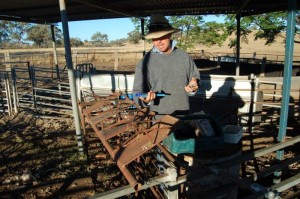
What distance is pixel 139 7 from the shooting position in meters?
9.46

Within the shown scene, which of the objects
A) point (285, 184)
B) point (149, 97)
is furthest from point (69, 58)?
point (285, 184)

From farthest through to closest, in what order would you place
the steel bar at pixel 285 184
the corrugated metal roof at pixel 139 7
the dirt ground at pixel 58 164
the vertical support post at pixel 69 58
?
the corrugated metal roof at pixel 139 7
the vertical support post at pixel 69 58
the dirt ground at pixel 58 164
the steel bar at pixel 285 184

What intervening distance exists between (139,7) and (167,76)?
6783mm

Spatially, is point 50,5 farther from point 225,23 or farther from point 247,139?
point 225,23

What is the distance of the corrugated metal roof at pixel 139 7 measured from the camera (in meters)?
8.08

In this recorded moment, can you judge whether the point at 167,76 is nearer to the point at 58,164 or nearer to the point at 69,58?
the point at 69,58

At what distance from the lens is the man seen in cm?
328

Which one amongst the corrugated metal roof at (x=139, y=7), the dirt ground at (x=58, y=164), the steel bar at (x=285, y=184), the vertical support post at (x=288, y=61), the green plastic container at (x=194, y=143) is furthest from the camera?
the corrugated metal roof at (x=139, y=7)

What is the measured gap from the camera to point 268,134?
773cm

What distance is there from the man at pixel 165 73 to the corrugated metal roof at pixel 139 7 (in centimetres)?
452

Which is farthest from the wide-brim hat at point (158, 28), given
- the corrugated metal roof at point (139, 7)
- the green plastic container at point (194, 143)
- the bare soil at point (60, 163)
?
the corrugated metal roof at point (139, 7)

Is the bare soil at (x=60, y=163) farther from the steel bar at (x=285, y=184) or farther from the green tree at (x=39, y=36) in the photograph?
the green tree at (x=39, y=36)

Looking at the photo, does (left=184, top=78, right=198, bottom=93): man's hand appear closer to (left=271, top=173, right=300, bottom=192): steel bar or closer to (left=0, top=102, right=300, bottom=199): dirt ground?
(left=271, top=173, right=300, bottom=192): steel bar

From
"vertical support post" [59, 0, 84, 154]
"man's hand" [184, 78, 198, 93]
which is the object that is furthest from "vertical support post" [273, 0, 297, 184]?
"vertical support post" [59, 0, 84, 154]
